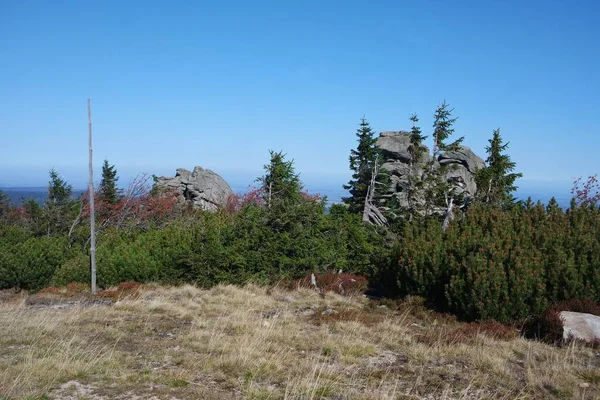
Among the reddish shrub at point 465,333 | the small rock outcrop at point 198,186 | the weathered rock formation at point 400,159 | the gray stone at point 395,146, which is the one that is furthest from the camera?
the small rock outcrop at point 198,186

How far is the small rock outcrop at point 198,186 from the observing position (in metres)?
41.3

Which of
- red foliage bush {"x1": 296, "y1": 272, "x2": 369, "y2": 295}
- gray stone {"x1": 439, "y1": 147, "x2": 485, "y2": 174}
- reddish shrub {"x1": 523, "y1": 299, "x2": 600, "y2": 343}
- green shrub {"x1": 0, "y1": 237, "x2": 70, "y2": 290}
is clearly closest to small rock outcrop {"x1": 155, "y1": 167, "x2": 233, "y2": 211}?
gray stone {"x1": 439, "y1": 147, "x2": 485, "y2": 174}

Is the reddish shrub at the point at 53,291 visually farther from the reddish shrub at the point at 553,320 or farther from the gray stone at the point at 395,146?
the gray stone at the point at 395,146

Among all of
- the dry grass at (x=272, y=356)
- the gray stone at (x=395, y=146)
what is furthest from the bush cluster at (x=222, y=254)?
the gray stone at (x=395, y=146)

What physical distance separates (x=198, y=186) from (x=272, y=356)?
3655cm

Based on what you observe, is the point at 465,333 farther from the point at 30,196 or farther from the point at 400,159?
the point at 30,196

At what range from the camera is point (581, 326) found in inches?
338

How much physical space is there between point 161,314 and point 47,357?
12.6 feet

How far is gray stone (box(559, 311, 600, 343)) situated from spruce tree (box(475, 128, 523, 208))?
473 inches

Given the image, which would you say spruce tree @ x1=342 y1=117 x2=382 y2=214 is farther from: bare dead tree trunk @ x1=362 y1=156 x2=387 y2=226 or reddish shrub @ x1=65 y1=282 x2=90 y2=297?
reddish shrub @ x1=65 y1=282 x2=90 y2=297

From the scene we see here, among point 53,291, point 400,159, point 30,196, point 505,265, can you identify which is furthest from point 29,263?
point 30,196

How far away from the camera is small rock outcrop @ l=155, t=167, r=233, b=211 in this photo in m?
41.3

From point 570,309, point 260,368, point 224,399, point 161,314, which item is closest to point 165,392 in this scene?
point 224,399

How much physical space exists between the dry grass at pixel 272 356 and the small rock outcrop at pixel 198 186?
1201 inches
